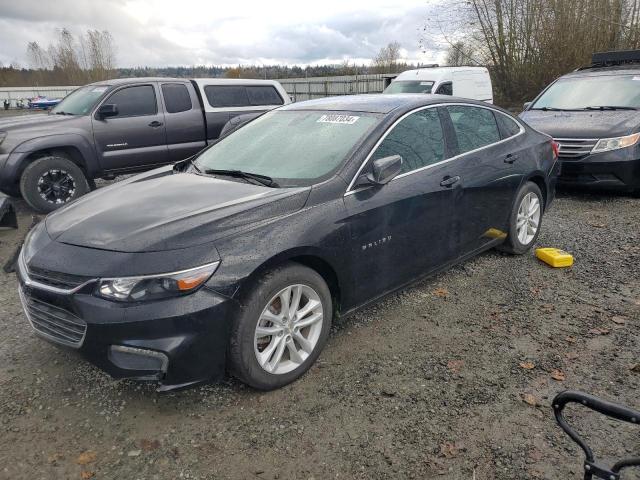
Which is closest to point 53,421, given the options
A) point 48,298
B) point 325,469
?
point 48,298

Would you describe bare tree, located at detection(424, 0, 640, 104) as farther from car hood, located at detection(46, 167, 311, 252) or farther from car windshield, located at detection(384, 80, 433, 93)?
car hood, located at detection(46, 167, 311, 252)

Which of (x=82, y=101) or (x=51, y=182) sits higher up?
(x=82, y=101)

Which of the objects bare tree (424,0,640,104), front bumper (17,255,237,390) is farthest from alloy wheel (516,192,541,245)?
bare tree (424,0,640,104)

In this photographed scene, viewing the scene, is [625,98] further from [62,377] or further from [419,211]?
[62,377]

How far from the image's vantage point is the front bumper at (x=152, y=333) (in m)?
2.44

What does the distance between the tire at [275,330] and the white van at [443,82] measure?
981cm

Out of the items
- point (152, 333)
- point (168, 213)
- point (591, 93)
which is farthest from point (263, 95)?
point (152, 333)

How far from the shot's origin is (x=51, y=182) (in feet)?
22.7

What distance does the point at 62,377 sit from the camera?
3072 millimetres

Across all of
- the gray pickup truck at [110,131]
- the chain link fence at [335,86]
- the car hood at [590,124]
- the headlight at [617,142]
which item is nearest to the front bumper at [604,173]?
the headlight at [617,142]

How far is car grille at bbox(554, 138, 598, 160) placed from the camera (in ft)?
22.2

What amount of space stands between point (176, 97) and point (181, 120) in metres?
0.42

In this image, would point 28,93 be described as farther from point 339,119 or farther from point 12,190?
point 339,119

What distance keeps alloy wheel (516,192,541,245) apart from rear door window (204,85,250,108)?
5.81m
